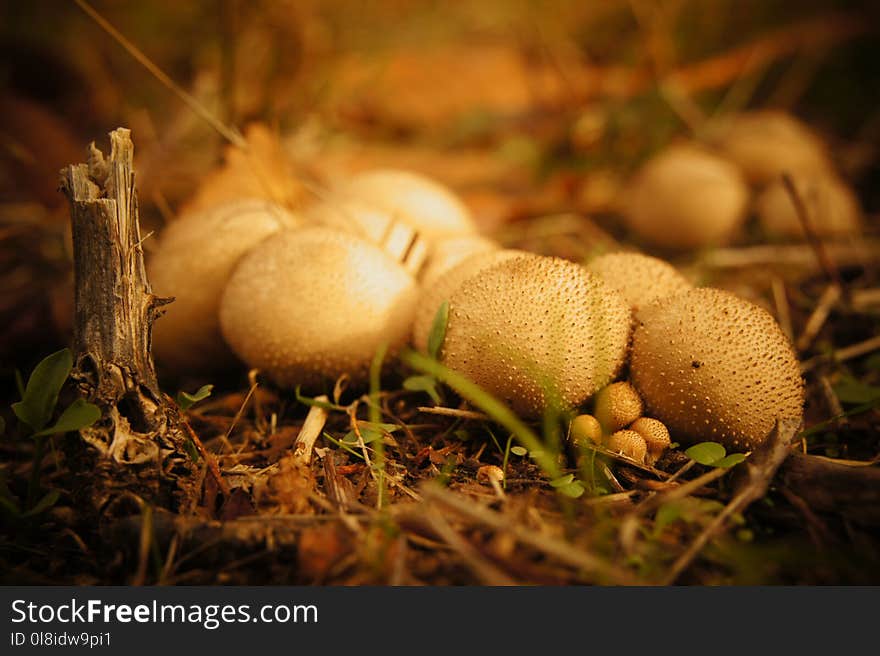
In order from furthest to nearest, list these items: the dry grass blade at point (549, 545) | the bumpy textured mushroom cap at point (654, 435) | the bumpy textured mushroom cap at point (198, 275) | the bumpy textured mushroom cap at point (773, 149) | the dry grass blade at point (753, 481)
Result: the bumpy textured mushroom cap at point (773, 149), the bumpy textured mushroom cap at point (198, 275), the bumpy textured mushroom cap at point (654, 435), the dry grass blade at point (753, 481), the dry grass blade at point (549, 545)

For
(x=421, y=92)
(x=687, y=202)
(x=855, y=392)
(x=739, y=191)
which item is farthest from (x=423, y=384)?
(x=421, y=92)

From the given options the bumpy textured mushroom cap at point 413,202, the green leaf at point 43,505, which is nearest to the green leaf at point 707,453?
the bumpy textured mushroom cap at point 413,202

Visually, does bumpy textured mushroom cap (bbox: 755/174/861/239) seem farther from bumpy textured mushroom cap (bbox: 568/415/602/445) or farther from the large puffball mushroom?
bumpy textured mushroom cap (bbox: 568/415/602/445)

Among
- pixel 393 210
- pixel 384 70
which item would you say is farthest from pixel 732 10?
pixel 393 210

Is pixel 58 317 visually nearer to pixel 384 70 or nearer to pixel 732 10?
pixel 384 70

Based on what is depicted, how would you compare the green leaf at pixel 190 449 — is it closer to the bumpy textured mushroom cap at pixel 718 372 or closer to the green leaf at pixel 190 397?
the green leaf at pixel 190 397

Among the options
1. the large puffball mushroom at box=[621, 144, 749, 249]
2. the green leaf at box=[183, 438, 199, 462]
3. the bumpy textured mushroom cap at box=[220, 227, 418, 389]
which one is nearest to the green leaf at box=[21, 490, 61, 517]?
A: the green leaf at box=[183, 438, 199, 462]
